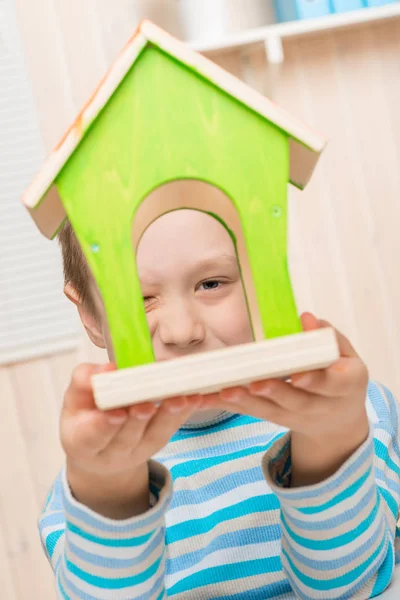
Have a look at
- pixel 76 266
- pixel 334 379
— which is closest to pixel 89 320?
pixel 76 266

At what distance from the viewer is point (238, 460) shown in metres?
0.91

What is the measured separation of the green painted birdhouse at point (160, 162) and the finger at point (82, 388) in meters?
0.02

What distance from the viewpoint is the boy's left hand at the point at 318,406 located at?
584mm

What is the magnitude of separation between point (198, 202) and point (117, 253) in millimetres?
153

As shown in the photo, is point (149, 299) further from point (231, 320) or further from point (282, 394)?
point (282, 394)

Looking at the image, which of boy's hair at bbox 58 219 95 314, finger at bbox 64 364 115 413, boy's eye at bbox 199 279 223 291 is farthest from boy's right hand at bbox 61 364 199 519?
boy's hair at bbox 58 219 95 314

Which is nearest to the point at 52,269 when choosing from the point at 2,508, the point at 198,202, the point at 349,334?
the point at 2,508

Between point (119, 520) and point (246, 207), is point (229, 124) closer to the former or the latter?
point (246, 207)

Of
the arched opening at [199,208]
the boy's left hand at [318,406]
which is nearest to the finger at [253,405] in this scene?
the boy's left hand at [318,406]

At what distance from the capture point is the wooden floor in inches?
72.1

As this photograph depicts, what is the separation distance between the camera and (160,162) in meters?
0.60

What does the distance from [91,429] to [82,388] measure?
3 centimetres

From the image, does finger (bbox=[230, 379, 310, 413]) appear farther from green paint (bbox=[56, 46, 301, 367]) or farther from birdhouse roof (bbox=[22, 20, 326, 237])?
birdhouse roof (bbox=[22, 20, 326, 237])

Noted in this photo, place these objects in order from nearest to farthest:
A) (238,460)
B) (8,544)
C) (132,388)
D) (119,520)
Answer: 1. (132,388)
2. (119,520)
3. (238,460)
4. (8,544)
